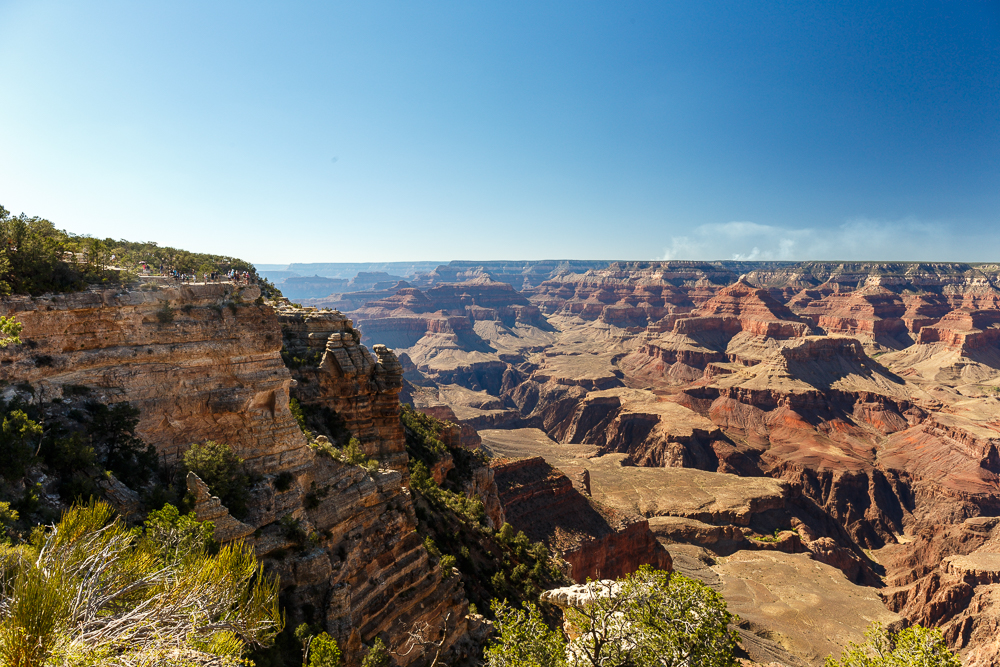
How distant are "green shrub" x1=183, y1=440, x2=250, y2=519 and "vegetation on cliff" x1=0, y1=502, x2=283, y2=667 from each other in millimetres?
5118

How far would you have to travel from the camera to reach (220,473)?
757 inches

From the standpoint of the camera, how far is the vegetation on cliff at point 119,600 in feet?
25.2

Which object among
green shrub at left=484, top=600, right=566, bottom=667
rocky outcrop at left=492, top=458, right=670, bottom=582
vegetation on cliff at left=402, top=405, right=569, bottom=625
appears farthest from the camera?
rocky outcrop at left=492, top=458, right=670, bottom=582

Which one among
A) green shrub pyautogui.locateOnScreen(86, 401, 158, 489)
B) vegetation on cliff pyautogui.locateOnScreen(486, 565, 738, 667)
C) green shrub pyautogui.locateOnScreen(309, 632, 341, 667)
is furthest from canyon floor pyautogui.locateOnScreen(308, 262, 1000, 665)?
green shrub pyautogui.locateOnScreen(86, 401, 158, 489)

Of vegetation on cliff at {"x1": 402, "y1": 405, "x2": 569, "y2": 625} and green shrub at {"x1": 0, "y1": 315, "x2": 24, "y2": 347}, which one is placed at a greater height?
green shrub at {"x1": 0, "y1": 315, "x2": 24, "y2": 347}

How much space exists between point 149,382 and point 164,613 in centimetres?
1288

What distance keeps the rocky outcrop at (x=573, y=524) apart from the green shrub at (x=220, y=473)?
128 feet

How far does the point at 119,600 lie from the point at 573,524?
176ft

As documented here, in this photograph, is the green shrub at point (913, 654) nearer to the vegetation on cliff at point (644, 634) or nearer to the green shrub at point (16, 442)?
the vegetation on cliff at point (644, 634)

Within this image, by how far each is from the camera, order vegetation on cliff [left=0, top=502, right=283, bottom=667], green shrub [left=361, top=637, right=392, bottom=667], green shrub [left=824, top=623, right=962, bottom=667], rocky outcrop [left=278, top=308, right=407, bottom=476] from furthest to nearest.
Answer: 1. rocky outcrop [left=278, top=308, right=407, bottom=476]
2. green shrub [left=361, top=637, right=392, bottom=667]
3. green shrub [left=824, top=623, right=962, bottom=667]
4. vegetation on cliff [left=0, top=502, right=283, bottom=667]

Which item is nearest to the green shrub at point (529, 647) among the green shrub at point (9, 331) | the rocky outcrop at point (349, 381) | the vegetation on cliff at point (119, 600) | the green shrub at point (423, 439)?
the vegetation on cliff at point (119, 600)

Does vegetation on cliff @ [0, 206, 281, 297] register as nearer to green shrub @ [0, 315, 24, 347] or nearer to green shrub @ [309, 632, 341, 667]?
green shrub @ [0, 315, 24, 347]

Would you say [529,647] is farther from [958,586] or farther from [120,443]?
[958,586]

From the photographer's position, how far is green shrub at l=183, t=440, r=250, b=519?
18.7 metres
